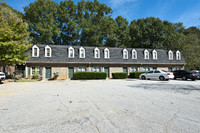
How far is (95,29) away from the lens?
→ 33.0 meters

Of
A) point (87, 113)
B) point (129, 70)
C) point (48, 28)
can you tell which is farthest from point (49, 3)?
point (87, 113)

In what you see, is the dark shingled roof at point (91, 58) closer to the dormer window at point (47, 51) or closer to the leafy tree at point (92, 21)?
the dormer window at point (47, 51)

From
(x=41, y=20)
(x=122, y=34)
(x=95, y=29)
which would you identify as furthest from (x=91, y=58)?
(x=41, y=20)

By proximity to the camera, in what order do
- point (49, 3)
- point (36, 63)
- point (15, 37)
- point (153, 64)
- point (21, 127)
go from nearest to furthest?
point (21, 127), point (15, 37), point (36, 63), point (153, 64), point (49, 3)

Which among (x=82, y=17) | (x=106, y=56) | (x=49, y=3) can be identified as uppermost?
(x=49, y=3)

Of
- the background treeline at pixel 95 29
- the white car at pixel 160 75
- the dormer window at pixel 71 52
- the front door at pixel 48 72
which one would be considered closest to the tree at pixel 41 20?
the background treeline at pixel 95 29

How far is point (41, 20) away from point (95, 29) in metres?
14.1

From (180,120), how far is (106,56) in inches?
803

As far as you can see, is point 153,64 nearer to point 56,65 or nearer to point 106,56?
point 106,56

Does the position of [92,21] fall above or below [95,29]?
above

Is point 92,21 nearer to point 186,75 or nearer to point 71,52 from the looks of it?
point 71,52

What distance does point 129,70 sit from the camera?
2402cm

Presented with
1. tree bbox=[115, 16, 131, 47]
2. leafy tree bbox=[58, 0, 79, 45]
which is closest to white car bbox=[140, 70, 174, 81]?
tree bbox=[115, 16, 131, 47]

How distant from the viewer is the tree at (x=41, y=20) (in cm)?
2880
